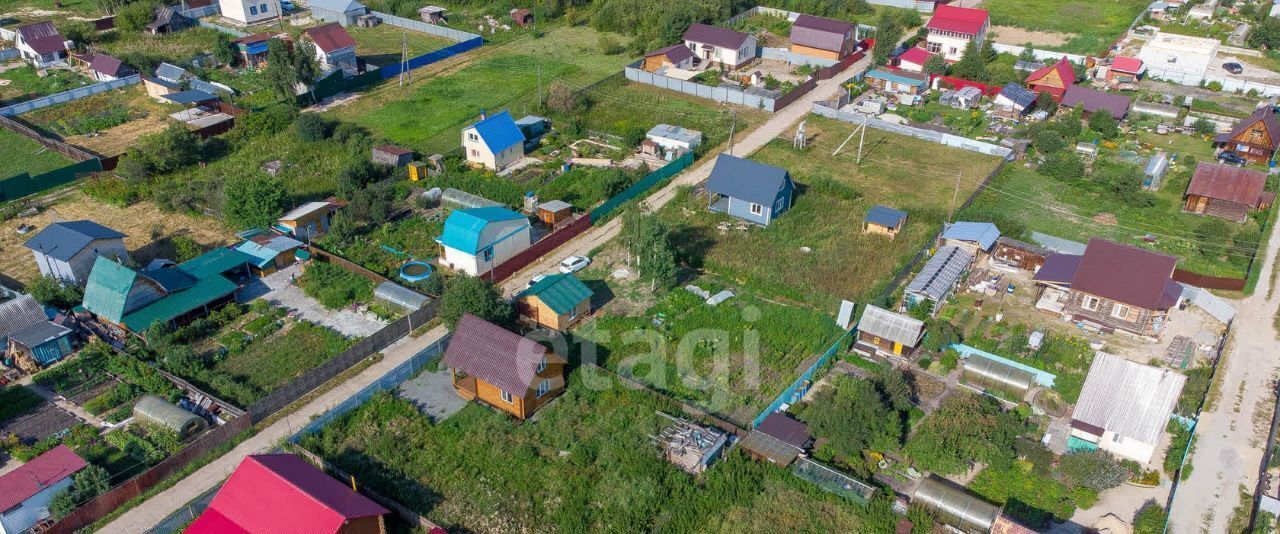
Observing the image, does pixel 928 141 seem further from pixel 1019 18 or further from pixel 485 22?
pixel 485 22

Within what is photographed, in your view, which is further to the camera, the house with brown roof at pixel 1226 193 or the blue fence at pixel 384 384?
the house with brown roof at pixel 1226 193

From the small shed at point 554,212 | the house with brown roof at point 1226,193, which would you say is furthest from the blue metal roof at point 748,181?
the house with brown roof at point 1226,193

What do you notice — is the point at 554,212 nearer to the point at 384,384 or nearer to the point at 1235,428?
the point at 384,384

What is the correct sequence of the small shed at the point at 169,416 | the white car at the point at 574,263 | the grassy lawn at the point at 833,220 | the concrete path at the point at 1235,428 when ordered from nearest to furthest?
the concrete path at the point at 1235,428, the small shed at the point at 169,416, the grassy lawn at the point at 833,220, the white car at the point at 574,263

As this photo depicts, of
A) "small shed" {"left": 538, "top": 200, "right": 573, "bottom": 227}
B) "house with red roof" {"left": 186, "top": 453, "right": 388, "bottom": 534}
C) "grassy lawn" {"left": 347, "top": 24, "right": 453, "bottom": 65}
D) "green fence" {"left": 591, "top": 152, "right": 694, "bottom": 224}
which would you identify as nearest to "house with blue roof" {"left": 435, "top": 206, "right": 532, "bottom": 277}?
"small shed" {"left": 538, "top": 200, "right": 573, "bottom": 227}

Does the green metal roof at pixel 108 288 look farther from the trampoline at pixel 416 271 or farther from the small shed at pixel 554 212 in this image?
the small shed at pixel 554 212

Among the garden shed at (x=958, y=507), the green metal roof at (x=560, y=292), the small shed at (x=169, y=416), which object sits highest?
the green metal roof at (x=560, y=292)

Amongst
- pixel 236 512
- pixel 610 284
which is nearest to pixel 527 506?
pixel 236 512
